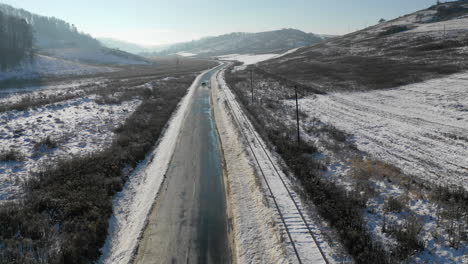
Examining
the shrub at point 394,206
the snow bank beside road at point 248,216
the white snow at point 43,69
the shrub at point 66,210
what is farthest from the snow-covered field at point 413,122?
the white snow at point 43,69

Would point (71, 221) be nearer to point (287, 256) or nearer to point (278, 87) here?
point (287, 256)

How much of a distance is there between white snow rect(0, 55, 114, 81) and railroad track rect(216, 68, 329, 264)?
80481mm

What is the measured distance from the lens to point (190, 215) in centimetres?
1269

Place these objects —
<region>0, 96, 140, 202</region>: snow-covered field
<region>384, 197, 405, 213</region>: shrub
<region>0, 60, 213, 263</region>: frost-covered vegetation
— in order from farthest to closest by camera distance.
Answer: <region>0, 96, 140, 202</region>: snow-covered field → <region>384, 197, 405, 213</region>: shrub → <region>0, 60, 213, 263</region>: frost-covered vegetation

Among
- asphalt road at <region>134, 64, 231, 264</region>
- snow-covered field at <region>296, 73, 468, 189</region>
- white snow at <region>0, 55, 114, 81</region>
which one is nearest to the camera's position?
asphalt road at <region>134, 64, 231, 264</region>

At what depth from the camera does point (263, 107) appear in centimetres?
3531

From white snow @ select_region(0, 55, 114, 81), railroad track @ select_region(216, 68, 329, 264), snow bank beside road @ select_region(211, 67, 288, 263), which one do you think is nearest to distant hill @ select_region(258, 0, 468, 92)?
railroad track @ select_region(216, 68, 329, 264)

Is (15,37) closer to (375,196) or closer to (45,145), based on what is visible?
(45,145)

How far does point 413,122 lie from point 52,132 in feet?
105

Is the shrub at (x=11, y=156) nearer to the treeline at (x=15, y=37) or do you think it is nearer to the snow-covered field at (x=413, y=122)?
A: the snow-covered field at (x=413, y=122)

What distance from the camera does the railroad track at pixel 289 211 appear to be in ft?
31.8

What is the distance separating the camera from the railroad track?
970 centimetres

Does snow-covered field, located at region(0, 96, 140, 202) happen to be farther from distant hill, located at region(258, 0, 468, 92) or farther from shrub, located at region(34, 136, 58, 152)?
distant hill, located at region(258, 0, 468, 92)

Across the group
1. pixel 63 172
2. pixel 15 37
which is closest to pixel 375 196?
pixel 63 172
